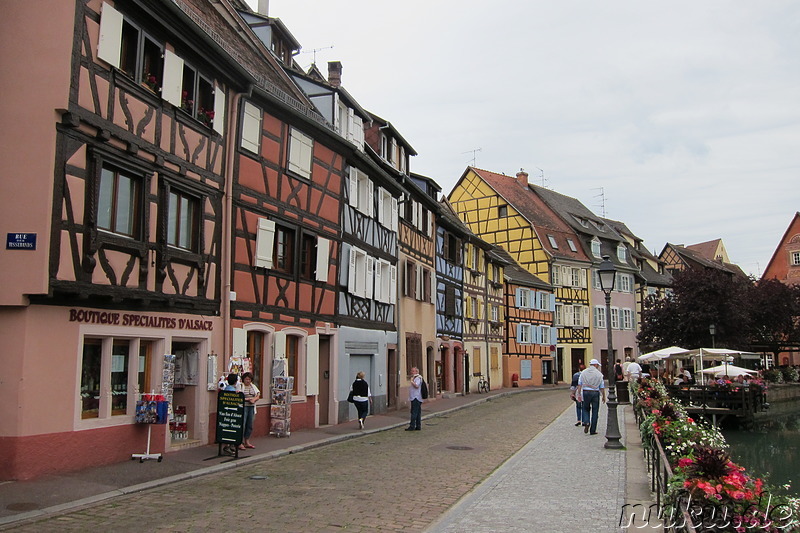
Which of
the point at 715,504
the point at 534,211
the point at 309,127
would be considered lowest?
the point at 715,504

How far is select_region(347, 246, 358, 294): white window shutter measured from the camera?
21047 mm

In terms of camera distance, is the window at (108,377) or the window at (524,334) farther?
the window at (524,334)

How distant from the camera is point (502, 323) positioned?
147ft

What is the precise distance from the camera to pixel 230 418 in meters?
12.8

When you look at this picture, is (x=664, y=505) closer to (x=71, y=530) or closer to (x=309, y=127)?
(x=71, y=530)

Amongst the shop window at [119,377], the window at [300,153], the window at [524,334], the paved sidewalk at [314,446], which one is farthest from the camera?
the window at [524,334]

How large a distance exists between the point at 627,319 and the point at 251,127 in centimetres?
4751

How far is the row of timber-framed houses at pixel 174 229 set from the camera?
1049 cm

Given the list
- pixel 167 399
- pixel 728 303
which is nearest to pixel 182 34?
pixel 167 399

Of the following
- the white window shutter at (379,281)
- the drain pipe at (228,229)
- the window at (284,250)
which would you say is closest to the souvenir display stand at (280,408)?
the drain pipe at (228,229)

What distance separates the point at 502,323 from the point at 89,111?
35889mm

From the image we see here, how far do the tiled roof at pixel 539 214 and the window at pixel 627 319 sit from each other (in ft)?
20.6

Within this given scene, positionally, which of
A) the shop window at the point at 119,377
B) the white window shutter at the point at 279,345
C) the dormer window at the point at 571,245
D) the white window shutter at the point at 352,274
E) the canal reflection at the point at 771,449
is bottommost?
the canal reflection at the point at 771,449

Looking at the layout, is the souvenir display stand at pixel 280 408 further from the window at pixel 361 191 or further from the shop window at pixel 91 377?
the window at pixel 361 191
